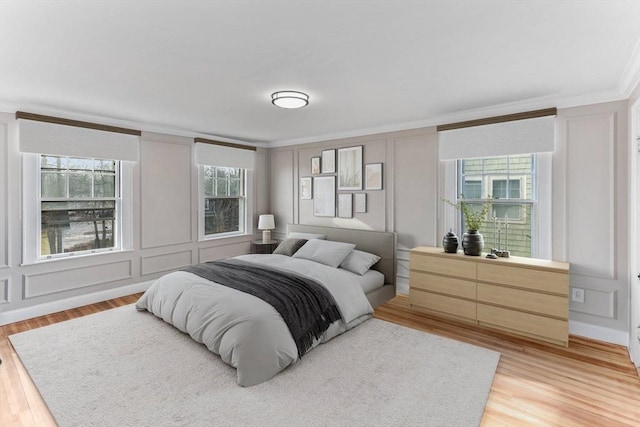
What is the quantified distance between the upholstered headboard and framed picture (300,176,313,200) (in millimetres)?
826

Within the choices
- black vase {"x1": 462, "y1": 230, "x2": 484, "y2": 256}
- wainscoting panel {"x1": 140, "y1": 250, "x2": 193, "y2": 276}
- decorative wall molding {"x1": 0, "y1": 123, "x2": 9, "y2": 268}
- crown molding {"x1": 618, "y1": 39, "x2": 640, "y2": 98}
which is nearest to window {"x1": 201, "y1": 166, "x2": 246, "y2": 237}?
wainscoting panel {"x1": 140, "y1": 250, "x2": 193, "y2": 276}

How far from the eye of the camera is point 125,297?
4.40 m

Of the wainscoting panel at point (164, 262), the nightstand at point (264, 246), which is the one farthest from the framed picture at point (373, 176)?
the wainscoting panel at point (164, 262)

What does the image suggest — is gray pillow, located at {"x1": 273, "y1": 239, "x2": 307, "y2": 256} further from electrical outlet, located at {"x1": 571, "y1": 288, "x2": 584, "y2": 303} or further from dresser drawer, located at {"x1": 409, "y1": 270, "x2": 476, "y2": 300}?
electrical outlet, located at {"x1": 571, "y1": 288, "x2": 584, "y2": 303}

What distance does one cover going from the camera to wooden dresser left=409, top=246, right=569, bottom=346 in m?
3.04

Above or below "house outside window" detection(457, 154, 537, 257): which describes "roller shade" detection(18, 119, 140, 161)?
above

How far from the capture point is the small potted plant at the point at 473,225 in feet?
11.9

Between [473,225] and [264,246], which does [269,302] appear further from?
[264,246]

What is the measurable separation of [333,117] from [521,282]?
279 cm

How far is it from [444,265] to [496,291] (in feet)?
1.90

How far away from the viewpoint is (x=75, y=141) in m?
3.90

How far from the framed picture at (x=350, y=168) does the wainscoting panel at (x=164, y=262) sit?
2.67m

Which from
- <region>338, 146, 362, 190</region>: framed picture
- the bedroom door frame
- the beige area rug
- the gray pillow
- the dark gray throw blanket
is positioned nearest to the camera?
the beige area rug

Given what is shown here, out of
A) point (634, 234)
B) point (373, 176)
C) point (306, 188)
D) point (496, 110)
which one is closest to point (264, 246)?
point (306, 188)
